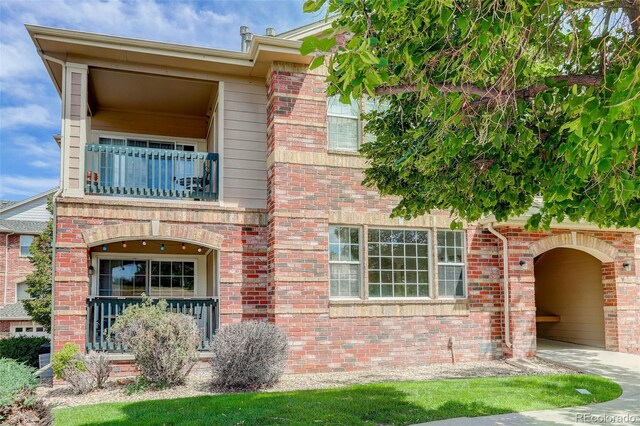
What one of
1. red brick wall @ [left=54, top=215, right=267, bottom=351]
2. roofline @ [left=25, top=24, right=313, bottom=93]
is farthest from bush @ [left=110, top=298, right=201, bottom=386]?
roofline @ [left=25, top=24, right=313, bottom=93]

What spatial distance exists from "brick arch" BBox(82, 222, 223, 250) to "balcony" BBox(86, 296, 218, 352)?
1.17m

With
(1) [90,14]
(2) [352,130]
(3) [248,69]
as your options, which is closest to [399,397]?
(2) [352,130]

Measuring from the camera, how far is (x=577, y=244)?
1242cm

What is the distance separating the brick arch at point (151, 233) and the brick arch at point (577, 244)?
737 centimetres

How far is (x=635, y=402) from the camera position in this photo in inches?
311

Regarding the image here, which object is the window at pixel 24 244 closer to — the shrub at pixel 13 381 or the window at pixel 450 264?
the window at pixel 450 264

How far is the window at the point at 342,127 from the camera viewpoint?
457 inches

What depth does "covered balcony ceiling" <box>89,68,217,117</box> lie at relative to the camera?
11.8 m

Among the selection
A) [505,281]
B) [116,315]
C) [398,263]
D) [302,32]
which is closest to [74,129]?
[116,315]

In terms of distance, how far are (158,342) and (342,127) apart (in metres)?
5.90

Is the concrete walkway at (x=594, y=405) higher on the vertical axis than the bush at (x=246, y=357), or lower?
lower

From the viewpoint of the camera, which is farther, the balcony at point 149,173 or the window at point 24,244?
the window at point 24,244

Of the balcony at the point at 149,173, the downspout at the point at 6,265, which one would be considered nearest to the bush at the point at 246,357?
the balcony at the point at 149,173

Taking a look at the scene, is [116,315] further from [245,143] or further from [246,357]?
[245,143]
